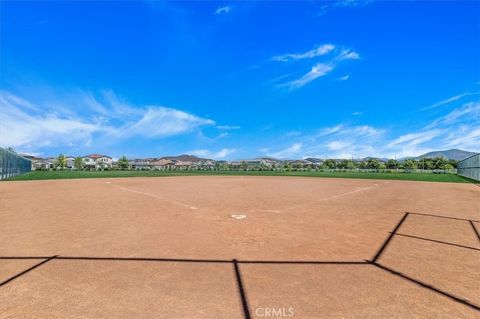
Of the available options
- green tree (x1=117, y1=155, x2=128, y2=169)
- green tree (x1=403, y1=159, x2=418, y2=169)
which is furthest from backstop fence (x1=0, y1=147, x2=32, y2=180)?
green tree (x1=403, y1=159, x2=418, y2=169)

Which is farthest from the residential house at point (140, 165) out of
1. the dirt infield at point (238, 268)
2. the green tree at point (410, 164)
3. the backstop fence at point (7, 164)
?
the dirt infield at point (238, 268)

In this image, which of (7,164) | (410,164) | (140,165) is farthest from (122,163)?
(410,164)

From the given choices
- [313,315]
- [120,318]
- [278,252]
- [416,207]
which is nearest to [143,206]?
[278,252]

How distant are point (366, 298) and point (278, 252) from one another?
1861 millimetres

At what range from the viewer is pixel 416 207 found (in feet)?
32.9

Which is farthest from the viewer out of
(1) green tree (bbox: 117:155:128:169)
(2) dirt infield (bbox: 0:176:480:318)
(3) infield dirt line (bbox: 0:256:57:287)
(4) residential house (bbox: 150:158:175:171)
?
(4) residential house (bbox: 150:158:175:171)

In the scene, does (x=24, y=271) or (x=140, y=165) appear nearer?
(x=24, y=271)

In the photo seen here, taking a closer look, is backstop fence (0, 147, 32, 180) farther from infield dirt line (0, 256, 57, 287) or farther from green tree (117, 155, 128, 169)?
green tree (117, 155, 128, 169)

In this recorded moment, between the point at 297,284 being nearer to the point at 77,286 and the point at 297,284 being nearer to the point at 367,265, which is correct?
the point at 367,265

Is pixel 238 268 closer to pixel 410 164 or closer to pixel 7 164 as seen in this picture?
pixel 7 164

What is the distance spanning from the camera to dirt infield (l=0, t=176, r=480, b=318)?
2.88 m

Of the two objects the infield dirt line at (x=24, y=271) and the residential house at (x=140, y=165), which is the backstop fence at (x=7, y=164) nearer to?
the infield dirt line at (x=24, y=271)

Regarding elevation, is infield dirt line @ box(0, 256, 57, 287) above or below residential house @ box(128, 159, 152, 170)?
below

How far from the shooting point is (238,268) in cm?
398
